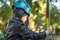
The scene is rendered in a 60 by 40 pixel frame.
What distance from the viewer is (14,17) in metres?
2.47

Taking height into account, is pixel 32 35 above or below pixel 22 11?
below

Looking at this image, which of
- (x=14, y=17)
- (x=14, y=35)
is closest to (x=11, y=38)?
(x=14, y=35)

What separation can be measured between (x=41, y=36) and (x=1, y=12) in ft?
22.1

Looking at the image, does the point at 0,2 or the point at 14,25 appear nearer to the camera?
the point at 14,25

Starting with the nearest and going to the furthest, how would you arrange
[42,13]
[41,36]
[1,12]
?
[41,36] < [1,12] < [42,13]

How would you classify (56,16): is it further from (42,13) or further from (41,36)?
(41,36)

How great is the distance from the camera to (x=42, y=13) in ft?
33.6

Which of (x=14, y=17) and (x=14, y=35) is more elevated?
(x=14, y=17)

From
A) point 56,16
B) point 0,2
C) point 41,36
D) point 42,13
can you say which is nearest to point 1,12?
point 0,2

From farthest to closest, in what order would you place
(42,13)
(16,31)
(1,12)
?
(42,13) → (1,12) → (16,31)

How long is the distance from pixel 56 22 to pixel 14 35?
857 centimetres

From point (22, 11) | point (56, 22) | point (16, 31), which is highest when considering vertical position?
point (22, 11)

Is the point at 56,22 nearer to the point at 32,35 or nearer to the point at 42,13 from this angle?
the point at 42,13

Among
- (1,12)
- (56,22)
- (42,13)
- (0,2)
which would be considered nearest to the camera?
(0,2)
